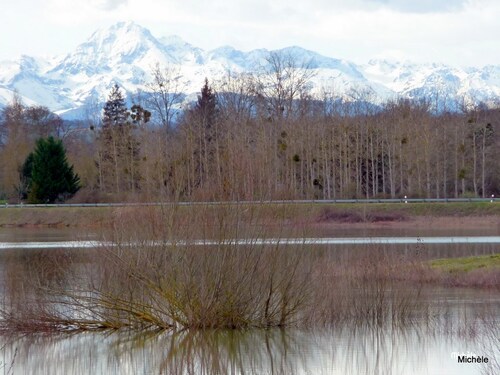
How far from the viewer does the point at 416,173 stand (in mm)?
87188

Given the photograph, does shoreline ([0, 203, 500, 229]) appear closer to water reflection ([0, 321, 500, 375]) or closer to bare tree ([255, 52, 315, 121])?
bare tree ([255, 52, 315, 121])

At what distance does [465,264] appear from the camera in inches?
1399

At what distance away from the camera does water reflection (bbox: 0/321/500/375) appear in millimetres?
20484

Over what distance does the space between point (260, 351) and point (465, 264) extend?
15547mm

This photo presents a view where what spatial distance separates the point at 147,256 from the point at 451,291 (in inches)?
464

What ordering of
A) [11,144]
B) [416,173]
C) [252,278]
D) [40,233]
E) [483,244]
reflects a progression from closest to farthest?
1. [252,278]
2. [483,244]
3. [40,233]
4. [416,173]
5. [11,144]

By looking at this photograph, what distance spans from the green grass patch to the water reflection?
34.7ft

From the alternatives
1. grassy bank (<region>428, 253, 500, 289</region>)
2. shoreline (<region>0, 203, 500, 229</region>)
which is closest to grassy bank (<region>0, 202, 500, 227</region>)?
shoreline (<region>0, 203, 500, 229</region>)

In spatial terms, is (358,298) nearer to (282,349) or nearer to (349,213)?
(282,349)

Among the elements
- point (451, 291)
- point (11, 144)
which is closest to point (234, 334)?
point (451, 291)

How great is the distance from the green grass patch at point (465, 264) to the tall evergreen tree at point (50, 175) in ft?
174

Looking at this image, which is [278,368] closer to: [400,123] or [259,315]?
[259,315]

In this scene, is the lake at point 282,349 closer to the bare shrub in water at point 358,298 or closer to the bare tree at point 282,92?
the bare shrub in water at point 358,298

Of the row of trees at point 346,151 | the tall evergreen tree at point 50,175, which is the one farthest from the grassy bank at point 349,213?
the row of trees at point 346,151
